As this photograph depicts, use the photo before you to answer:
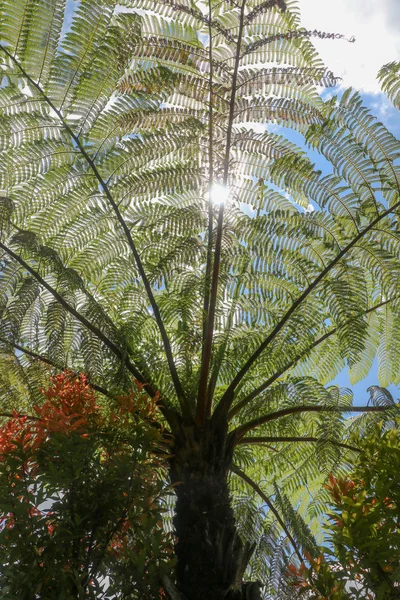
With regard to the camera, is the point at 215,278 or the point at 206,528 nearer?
the point at 206,528

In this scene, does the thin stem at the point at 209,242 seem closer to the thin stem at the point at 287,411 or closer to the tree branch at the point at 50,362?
the thin stem at the point at 287,411

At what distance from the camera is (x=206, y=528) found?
1848 mm

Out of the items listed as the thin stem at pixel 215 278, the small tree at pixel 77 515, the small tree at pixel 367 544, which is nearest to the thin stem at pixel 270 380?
the thin stem at pixel 215 278

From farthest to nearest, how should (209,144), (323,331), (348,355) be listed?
(323,331)
(209,144)
(348,355)

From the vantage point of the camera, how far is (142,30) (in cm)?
262

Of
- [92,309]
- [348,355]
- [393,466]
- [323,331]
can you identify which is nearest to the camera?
[393,466]

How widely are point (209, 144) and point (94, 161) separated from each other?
588 mm

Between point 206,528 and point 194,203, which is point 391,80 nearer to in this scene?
point 194,203

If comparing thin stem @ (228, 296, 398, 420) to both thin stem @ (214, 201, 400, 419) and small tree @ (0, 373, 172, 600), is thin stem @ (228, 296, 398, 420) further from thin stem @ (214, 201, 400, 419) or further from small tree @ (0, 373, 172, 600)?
small tree @ (0, 373, 172, 600)

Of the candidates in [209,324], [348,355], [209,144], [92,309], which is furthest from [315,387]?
[209,144]

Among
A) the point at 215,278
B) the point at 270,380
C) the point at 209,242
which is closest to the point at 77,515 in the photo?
the point at 215,278

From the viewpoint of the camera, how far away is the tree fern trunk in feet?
5.62

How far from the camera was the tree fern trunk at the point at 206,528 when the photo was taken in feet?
5.62

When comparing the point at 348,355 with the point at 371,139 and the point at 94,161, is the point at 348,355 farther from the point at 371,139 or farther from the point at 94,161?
the point at 94,161
